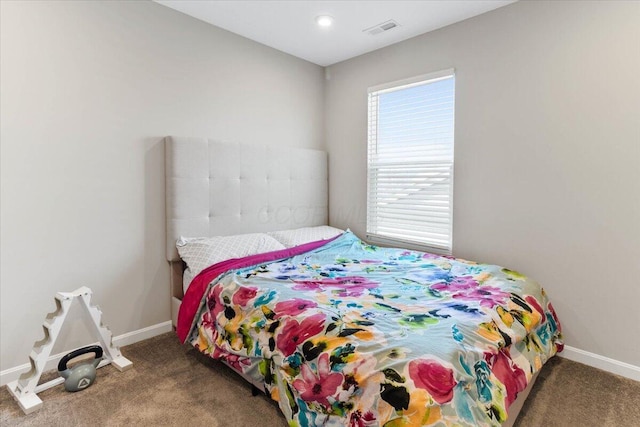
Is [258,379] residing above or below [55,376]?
above

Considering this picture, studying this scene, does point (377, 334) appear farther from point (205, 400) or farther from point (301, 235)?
point (301, 235)

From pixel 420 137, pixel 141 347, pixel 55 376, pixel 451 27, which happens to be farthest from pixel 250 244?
pixel 451 27

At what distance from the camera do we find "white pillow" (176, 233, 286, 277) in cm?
253

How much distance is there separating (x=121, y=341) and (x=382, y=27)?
326 centimetres

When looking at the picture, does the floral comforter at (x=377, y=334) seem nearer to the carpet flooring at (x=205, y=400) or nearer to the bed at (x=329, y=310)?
the bed at (x=329, y=310)

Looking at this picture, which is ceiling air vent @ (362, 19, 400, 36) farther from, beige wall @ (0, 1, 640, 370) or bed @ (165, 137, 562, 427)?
bed @ (165, 137, 562, 427)

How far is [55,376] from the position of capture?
2.19 meters

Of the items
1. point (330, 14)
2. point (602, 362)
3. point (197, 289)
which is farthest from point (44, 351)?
point (602, 362)

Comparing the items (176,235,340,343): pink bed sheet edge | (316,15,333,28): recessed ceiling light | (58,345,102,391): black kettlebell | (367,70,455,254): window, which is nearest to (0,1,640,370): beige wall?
(367,70,455,254): window

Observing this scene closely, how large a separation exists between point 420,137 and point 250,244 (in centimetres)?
180

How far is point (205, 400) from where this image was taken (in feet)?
6.41

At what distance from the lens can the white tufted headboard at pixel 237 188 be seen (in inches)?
106

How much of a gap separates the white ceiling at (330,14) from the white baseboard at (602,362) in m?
2.56

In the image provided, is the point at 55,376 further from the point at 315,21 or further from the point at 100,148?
the point at 315,21
